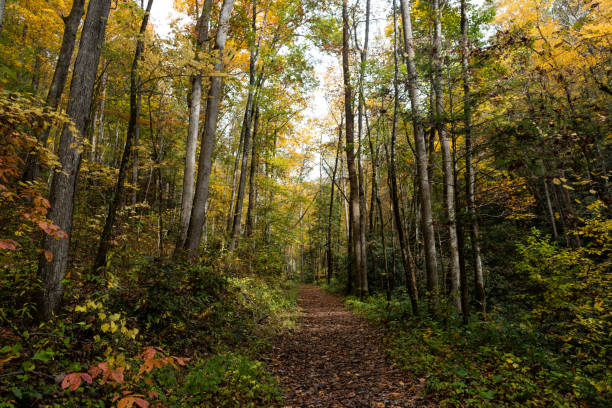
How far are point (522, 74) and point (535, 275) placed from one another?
13.3 feet

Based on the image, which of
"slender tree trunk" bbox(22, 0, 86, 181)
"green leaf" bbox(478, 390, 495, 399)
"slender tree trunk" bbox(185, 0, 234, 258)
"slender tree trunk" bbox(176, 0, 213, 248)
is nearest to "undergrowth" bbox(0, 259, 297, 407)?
"slender tree trunk" bbox(185, 0, 234, 258)

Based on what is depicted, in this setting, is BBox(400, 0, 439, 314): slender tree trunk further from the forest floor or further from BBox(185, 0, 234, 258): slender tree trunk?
BBox(185, 0, 234, 258): slender tree trunk

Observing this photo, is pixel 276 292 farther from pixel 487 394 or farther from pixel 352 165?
pixel 487 394

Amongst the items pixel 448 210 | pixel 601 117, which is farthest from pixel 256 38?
pixel 601 117

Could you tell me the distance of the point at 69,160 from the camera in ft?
13.8

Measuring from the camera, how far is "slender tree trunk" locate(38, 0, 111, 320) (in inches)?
158

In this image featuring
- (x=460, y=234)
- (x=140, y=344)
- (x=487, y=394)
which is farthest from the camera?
(x=460, y=234)

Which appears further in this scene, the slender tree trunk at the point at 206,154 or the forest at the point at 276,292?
the slender tree trunk at the point at 206,154

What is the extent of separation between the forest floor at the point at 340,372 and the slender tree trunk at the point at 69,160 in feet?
12.0

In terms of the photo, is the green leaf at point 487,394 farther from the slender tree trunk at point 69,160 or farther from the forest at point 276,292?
the slender tree trunk at point 69,160

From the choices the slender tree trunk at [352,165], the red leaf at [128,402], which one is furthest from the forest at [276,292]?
the slender tree trunk at [352,165]

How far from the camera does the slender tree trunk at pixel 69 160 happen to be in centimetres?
401

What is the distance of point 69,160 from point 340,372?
5.58 m

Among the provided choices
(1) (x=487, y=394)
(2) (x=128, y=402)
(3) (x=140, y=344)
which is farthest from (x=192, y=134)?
(1) (x=487, y=394)
